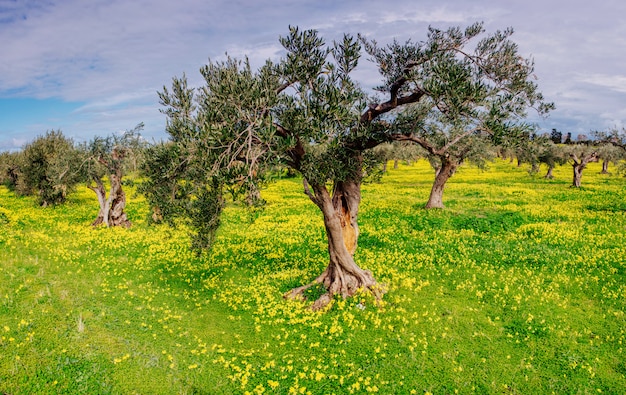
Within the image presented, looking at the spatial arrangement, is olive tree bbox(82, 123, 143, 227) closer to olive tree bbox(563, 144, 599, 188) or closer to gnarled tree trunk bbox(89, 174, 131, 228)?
gnarled tree trunk bbox(89, 174, 131, 228)

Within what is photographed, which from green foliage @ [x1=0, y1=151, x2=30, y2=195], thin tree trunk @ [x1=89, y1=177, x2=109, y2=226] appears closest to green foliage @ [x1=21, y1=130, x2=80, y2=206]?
green foliage @ [x1=0, y1=151, x2=30, y2=195]

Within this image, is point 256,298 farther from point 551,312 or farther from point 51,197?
point 51,197

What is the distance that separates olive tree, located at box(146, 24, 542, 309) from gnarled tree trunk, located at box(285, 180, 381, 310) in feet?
0.15

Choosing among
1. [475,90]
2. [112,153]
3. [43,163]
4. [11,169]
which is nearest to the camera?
[475,90]

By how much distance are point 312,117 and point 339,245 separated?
18.7ft

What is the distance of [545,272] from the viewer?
19.3m

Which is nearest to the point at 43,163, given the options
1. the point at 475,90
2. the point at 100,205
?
the point at 100,205

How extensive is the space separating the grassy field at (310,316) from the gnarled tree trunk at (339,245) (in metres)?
0.71

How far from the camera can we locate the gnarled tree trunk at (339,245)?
52.2ft

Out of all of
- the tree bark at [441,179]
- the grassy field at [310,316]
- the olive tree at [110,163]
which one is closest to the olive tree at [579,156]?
the tree bark at [441,179]

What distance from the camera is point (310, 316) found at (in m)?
15.1

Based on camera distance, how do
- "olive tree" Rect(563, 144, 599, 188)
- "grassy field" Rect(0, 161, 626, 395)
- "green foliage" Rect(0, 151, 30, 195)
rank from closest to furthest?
"grassy field" Rect(0, 161, 626, 395) < "olive tree" Rect(563, 144, 599, 188) < "green foliage" Rect(0, 151, 30, 195)

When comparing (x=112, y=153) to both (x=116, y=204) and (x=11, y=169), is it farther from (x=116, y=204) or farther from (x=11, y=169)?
(x=11, y=169)

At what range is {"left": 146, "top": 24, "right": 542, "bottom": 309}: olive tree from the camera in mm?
12234
